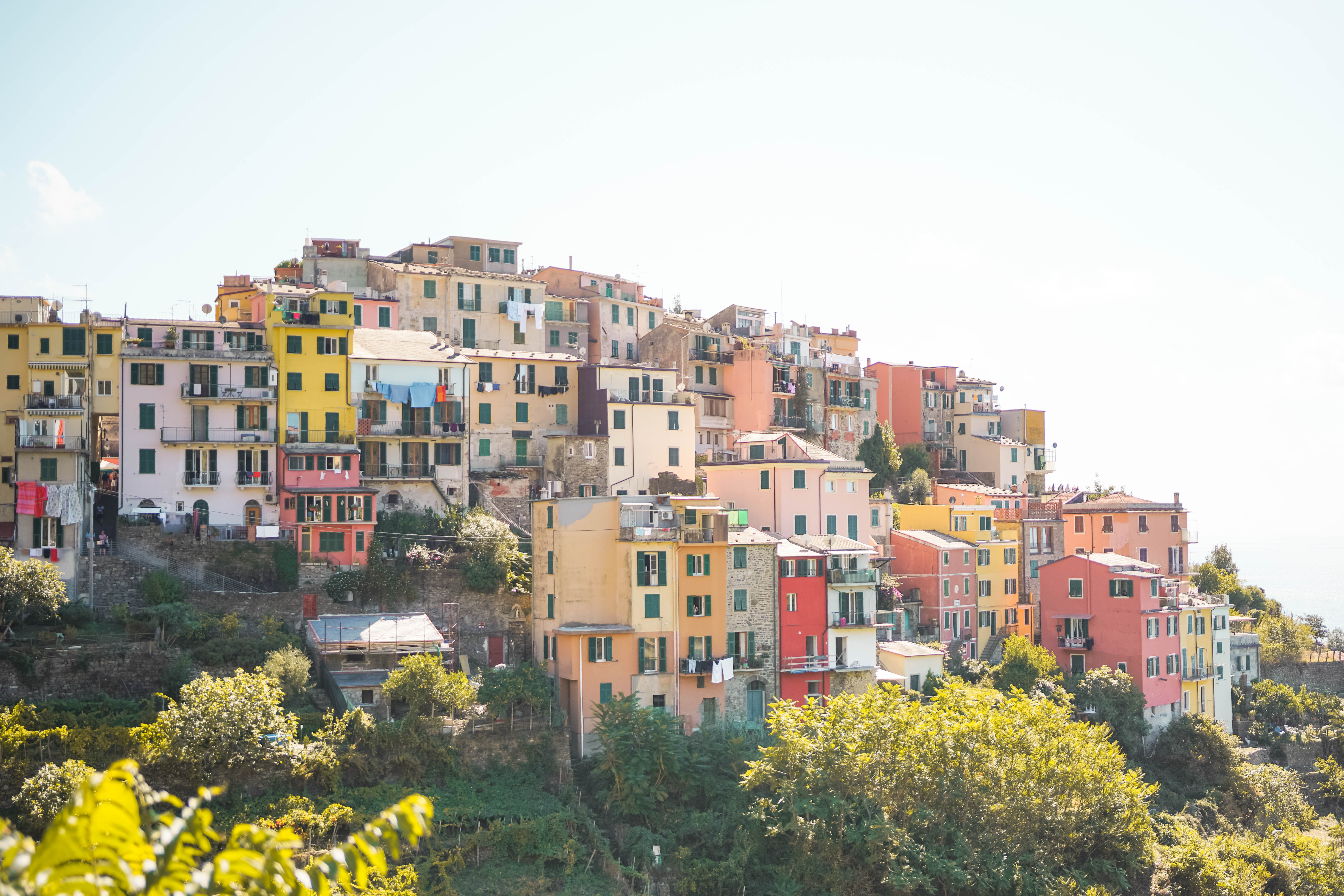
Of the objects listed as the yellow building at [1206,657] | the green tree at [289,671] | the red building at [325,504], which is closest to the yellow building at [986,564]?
the yellow building at [1206,657]

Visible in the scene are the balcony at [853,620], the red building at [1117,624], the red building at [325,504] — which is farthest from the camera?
the red building at [1117,624]

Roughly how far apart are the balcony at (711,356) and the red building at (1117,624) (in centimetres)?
2321

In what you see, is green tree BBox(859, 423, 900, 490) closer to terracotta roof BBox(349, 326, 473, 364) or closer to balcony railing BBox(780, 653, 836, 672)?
balcony railing BBox(780, 653, 836, 672)

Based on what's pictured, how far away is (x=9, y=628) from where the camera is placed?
4075cm

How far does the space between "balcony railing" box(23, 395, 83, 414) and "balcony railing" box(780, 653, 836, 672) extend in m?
30.6

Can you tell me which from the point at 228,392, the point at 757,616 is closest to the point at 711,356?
the point at 757,616

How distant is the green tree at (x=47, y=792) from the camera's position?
32.6 meters

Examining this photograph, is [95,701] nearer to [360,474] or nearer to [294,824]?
[294,824]

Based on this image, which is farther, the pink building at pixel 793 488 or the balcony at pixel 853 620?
the pink building at pixel 793 488

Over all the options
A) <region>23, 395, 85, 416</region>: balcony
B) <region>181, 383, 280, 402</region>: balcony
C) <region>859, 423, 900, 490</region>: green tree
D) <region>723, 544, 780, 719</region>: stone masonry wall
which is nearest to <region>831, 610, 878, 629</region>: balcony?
<region>723, 544, 780, 719</region>: stone masonry wall

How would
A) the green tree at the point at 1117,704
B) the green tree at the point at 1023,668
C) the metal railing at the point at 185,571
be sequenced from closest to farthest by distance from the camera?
the metal railing at the point at 185,571, the green tree at the point at 1117,704, the green tree at the point at 1023,668

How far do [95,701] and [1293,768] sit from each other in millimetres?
58792

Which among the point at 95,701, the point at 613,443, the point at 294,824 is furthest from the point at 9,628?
the point at 613,443

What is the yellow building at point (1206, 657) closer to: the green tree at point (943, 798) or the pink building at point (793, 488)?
the pink building at point (793, 488)
